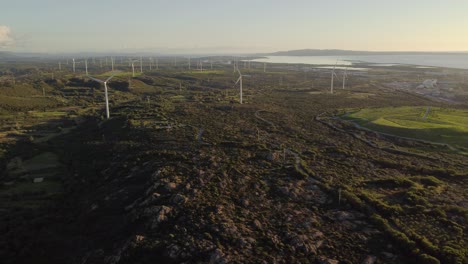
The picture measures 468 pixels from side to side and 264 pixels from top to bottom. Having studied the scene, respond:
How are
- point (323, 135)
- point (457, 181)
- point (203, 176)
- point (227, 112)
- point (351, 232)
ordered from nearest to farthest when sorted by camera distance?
point (351, 232), point (203, 176), point (457, 181), point (323, 135), point (227, 112)

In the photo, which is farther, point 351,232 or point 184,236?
point 351,232

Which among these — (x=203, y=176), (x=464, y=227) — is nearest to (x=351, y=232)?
(x=464, y=227)

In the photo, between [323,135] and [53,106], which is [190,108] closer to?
[323,135]

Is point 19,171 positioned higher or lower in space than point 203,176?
lower

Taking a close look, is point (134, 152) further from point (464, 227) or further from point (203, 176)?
point (464, 227)

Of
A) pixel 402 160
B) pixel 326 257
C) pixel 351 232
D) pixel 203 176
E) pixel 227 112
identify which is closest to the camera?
pixel 326 257

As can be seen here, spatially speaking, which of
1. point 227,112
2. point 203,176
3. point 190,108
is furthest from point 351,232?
point 190,108
